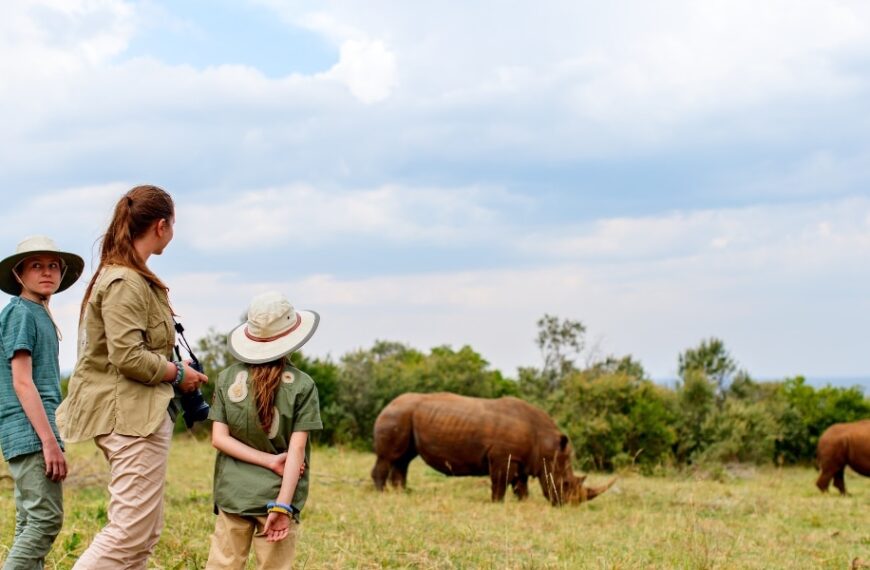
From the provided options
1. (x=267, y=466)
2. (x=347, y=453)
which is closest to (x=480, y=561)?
(x=267, y=466)

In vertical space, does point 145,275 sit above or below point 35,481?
above

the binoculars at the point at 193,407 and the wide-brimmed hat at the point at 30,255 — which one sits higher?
the wide-brimmed hat at the point at 30,255

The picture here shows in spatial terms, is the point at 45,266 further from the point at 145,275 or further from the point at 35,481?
the point at 35,481

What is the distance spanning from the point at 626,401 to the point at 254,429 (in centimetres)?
1868

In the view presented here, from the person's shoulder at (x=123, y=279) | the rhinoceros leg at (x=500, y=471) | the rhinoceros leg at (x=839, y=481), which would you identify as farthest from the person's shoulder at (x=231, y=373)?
the rhinoceros leg at (x=839, y=481)

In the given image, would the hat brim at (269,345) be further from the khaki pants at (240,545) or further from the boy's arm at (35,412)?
the boy's arm at (35,412)

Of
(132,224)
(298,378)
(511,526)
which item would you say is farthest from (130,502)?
(511,526)

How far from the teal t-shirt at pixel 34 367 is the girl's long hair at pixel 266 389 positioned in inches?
49.5

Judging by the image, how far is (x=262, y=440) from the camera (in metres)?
4.99

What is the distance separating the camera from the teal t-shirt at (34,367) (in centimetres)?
518

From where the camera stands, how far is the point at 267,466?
4.95m

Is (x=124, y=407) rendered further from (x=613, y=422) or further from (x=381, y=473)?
(x=613, y=422)

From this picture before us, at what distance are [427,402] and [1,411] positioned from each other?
10.2 m

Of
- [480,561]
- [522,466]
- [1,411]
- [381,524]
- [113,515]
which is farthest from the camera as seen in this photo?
[522,466]
